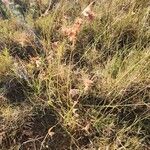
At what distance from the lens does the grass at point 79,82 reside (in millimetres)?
2213

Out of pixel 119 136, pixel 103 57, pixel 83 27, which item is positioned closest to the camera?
pixel 119 136

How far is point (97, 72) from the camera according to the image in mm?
2410

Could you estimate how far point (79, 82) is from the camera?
244cm

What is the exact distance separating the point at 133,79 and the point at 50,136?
0.67 metres

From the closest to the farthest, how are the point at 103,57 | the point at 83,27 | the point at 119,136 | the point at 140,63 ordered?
the point at 119,136
the point at 140,63
the point at 103,57
the point at 83,27

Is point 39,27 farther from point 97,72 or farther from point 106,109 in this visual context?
point 106,109

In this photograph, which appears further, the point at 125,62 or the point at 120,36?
the point at 120,36

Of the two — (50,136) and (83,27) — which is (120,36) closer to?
(83,27)

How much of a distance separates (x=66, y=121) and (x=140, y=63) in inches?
25.9

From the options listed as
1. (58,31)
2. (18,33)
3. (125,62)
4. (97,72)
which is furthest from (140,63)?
(18,33)

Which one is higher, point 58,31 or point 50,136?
point 58,31

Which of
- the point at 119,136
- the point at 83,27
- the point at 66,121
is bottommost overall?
the point at 119,136

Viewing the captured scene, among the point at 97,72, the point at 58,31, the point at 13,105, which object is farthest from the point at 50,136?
the point at 58,31

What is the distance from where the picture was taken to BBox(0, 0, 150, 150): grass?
2.21 m
